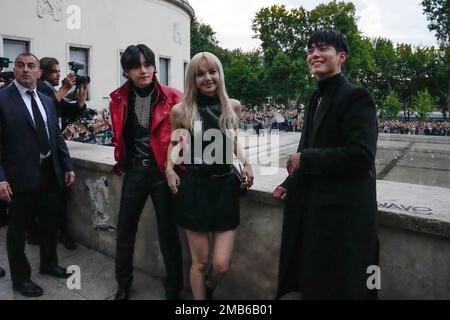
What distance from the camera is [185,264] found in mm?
3197

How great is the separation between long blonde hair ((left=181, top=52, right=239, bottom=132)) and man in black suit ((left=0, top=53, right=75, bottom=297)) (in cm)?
149

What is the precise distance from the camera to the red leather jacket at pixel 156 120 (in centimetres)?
272

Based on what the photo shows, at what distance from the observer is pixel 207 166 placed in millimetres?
2359

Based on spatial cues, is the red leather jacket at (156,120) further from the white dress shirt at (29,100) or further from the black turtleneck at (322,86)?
the black turtleneck at (322,86)

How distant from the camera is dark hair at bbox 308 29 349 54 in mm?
1942

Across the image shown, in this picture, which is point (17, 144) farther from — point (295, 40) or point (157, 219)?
point (295, 40)

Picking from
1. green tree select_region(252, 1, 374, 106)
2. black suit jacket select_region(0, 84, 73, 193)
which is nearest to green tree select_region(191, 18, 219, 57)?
green tree select_region(252, 1, 374, 106)

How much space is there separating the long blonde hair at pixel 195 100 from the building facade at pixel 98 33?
17064mm

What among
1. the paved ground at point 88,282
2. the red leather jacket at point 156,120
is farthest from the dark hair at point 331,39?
the paved ground at point 88,282

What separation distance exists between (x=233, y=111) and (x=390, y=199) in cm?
111

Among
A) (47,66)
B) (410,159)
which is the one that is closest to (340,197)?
(47,66)

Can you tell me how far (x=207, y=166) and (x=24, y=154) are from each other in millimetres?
1661

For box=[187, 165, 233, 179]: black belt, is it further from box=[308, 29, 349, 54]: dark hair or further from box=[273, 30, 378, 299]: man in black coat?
box=[308, 29, 349, 54]: dark hair

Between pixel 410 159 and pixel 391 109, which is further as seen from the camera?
pixel 391 109
